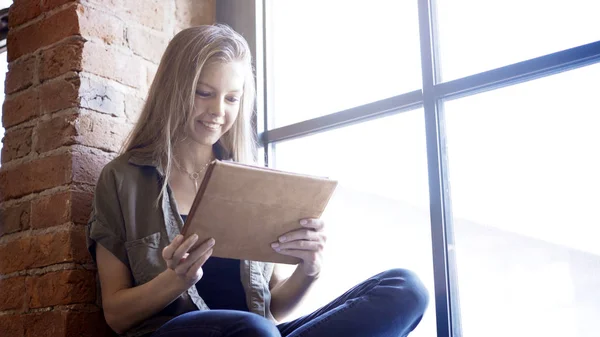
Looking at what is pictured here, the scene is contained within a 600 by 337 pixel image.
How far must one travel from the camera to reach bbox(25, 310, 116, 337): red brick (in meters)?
1.51

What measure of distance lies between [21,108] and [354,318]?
3.48 ft

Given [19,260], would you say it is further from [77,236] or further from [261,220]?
[261,220]

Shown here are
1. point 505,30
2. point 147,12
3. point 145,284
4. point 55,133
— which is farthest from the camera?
point 147,12

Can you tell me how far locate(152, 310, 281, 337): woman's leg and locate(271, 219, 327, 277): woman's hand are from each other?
0.81 ft

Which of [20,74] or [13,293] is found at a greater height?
[20,74]

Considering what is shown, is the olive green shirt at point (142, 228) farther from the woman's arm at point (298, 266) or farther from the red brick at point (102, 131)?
the red brick at point (102, 131)

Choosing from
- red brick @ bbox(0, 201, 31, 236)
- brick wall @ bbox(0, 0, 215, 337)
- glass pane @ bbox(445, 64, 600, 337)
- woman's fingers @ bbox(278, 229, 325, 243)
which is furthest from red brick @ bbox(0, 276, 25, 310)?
glass pane @ bbox(445, 64, 600, 337)

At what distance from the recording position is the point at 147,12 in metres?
1.83

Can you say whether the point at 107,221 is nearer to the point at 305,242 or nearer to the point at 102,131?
the point at 102,131

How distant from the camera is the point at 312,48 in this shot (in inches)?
→ 76.0

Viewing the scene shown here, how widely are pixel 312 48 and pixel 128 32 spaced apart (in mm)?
509

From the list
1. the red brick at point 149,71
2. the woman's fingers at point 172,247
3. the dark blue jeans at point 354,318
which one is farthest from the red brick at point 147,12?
the dark blue jeans at point 354,318

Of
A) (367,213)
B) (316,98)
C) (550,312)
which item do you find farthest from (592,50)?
(316,98)

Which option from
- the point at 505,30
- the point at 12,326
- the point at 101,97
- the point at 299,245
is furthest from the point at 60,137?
the point at 505,30
